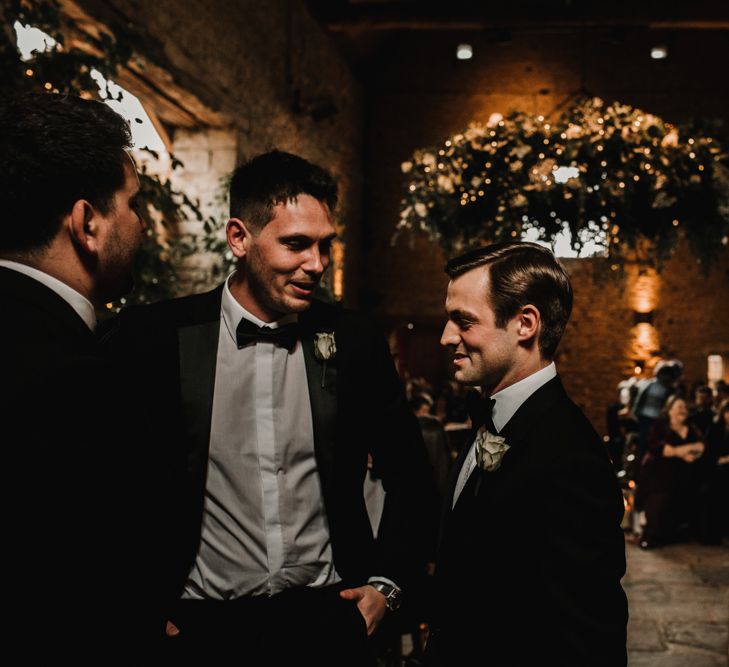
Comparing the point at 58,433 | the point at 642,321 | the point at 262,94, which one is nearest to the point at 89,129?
the point at 58,433

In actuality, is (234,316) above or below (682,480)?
above

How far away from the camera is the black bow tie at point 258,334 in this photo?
1.65m

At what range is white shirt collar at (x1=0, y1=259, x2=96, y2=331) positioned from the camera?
3.39 feet

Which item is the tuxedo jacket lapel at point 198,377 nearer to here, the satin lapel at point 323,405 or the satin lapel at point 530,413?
the satin lapel at point 323,405

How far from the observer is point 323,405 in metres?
1.65

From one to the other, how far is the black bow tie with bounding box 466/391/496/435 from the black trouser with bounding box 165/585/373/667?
48 cm

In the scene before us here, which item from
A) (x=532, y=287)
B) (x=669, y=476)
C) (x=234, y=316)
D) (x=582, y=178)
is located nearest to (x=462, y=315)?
(x=532, y=287)

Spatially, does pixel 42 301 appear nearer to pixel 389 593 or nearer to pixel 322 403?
pixel 322 403

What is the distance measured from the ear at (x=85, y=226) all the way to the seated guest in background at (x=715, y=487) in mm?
6753

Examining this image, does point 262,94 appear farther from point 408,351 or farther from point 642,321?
point 642,321

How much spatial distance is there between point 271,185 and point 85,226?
66cm

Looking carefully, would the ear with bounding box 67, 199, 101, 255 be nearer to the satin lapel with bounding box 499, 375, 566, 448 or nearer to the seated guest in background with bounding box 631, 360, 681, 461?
the satin lapel with bounding box 499, 375, 566, 448

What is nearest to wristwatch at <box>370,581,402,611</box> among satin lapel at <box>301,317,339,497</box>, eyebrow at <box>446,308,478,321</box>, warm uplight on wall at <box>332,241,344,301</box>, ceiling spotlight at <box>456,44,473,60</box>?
satin lapel at <box>301,317,339,497</box>

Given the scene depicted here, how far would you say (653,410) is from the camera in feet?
26.6
